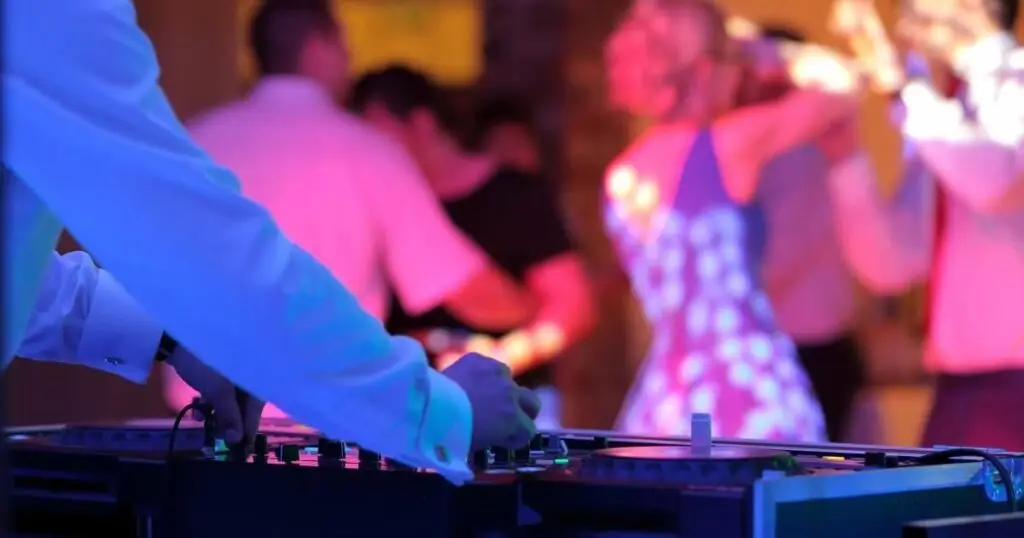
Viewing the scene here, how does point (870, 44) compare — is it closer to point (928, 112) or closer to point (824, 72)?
point (928, 112)

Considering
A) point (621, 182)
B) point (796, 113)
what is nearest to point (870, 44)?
point (796, 113)

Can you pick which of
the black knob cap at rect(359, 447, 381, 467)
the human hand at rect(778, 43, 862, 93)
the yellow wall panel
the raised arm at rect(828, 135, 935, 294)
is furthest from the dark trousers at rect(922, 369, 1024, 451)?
the yellow wall panel

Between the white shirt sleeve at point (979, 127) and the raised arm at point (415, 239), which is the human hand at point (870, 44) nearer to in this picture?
the white shirt sleeve at point (979, 127)

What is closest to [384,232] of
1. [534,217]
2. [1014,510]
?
[534,217]

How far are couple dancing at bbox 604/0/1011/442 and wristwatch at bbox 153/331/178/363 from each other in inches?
99.3

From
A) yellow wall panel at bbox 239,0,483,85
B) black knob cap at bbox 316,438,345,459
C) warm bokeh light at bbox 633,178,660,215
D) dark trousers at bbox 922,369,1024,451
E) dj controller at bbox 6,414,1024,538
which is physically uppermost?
yellow wall panel at bbox 239,0,483,85

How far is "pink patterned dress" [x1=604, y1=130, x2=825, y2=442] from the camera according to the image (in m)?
4.20

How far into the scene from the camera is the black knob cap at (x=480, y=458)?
148 cm

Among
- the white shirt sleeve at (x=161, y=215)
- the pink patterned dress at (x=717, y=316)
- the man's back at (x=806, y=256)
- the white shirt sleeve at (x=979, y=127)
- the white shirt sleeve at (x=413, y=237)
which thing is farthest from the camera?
the man's back at (x=806, y=256)

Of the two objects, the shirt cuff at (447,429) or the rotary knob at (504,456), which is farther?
the rotary knob at (504,456)

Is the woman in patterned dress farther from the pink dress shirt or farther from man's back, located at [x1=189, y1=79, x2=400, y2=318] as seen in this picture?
man's back, located at [x1=189, y1=79, x2=400, y2=318]

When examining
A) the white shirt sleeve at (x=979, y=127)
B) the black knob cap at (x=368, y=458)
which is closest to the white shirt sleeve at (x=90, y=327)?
the black knob cap at (x=368, y=458)

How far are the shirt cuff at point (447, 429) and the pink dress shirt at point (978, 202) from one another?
224cm

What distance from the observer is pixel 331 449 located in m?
1.56
